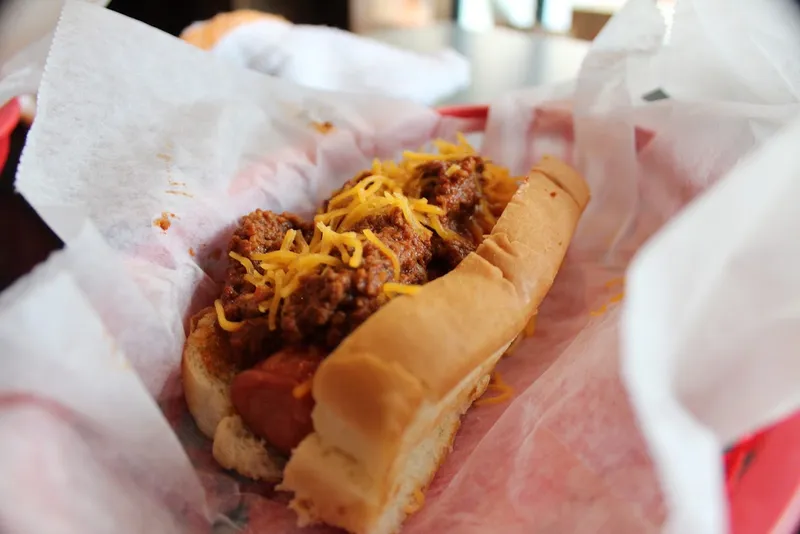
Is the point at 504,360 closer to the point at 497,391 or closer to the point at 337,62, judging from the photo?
the point at 497,391

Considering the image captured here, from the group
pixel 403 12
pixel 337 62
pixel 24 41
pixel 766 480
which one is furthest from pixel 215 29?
pixel 403 12

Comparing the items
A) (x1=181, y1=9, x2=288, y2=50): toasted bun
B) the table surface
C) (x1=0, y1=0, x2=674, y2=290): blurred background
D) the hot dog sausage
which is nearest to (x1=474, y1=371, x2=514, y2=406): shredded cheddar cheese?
the hot dog sausage

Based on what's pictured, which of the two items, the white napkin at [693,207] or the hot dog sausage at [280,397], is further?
the hot dog sausage at [280,397]

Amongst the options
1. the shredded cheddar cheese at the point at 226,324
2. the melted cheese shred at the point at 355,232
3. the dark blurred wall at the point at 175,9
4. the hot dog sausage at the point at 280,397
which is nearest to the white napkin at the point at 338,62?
the melted cheese shred at the point at 355,232

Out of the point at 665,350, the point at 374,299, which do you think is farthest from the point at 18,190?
the point at 665,350

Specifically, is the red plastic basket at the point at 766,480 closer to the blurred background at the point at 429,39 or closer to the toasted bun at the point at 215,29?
the blurred background at the point at 429,39
